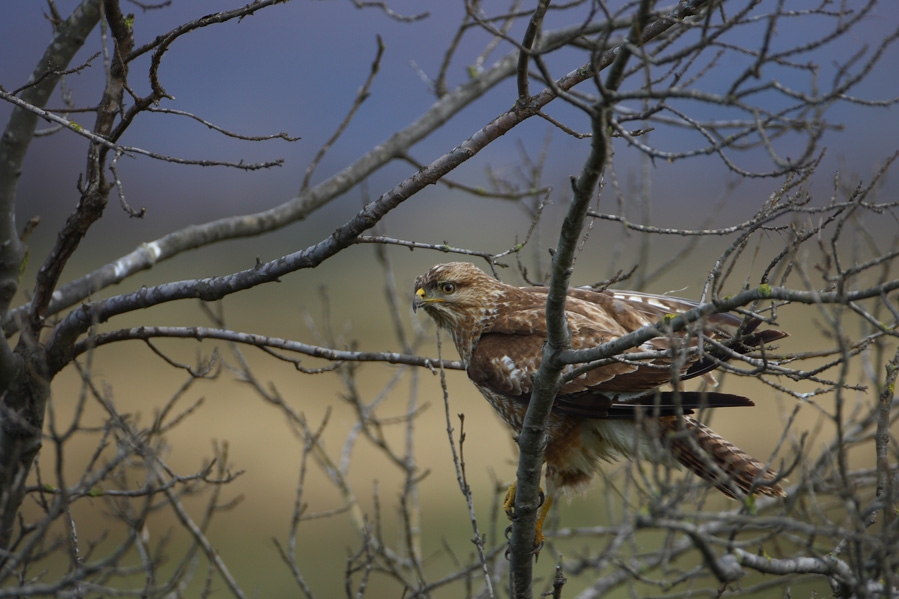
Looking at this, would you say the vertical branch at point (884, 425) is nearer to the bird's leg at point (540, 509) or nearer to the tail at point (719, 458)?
the tail at point (719, 458)

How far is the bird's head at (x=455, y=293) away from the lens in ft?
17.8

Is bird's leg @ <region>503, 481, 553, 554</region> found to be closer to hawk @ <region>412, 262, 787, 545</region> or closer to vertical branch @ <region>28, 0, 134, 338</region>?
hawk @ <region>412, 262, 787, 545</region>

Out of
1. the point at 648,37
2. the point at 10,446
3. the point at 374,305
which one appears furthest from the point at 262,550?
the point at 648,37

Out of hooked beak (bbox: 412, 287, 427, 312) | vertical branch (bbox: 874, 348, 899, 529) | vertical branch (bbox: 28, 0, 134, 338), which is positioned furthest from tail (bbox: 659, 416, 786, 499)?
vertical branch (bbox: 28, 0, 134, 338)

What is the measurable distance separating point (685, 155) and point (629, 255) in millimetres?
6950

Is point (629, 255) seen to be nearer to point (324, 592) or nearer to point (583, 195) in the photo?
point (583, 195)

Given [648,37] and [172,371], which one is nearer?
[648,37]

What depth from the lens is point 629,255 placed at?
951cm

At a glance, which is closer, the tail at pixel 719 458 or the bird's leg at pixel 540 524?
the tail at pixel 719 458

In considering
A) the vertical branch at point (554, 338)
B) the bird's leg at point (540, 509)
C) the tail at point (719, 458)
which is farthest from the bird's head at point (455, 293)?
the vertical branch at point (554, 338)

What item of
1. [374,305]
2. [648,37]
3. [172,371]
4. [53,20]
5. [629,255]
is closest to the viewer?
[648,37]

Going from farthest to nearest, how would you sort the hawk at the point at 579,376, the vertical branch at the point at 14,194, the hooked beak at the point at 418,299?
the hooked beak at the point at 418,299
the hawk at the point at 579,376
the vertical branch at the point at 14,194

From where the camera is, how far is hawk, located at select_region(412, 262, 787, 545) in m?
4.50

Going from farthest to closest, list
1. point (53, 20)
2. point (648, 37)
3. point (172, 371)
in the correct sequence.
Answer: point (172, 371) < point (53, 20) < point (648, 37)
